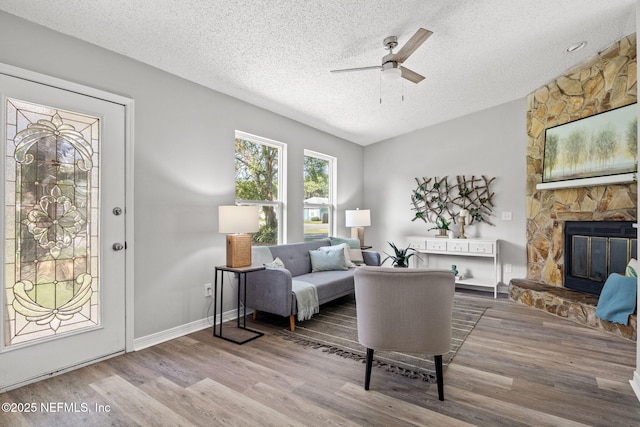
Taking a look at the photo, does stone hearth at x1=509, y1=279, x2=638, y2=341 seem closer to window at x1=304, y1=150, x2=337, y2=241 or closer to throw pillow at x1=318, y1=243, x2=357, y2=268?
throw pillow at x1=318, y1=243, x2=357, y2=268

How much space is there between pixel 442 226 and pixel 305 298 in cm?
311

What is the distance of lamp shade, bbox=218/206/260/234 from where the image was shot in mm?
3133

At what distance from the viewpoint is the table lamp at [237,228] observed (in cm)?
314

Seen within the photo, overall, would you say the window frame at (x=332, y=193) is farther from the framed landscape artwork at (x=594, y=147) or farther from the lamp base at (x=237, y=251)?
the framed landscape artwork at (x=594, y=147)

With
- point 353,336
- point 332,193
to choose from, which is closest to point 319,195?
point 332,193

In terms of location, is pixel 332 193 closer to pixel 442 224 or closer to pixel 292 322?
pixel 442 224

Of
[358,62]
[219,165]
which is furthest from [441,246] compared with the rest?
[219,165]

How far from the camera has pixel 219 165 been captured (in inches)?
143

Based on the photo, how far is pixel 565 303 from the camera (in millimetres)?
3740

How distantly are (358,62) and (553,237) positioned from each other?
11.5 ft

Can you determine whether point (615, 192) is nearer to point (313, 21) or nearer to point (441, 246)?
point (441, 246)

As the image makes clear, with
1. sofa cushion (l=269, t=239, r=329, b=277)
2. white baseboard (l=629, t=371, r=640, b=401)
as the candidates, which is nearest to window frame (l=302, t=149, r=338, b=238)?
sofa cushion (l=269, t=239, r=329, b=277)

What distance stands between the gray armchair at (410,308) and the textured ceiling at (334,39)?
201 cm

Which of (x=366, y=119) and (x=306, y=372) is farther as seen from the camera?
(x=366, y=119)
